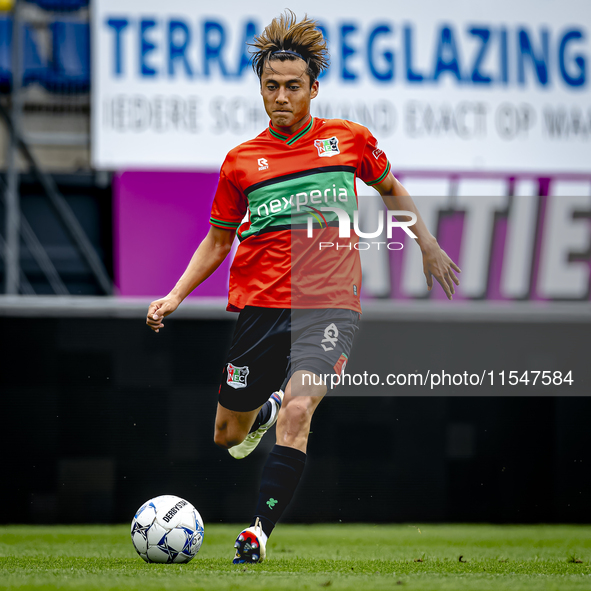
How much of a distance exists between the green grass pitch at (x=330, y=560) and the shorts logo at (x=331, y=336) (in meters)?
0.96

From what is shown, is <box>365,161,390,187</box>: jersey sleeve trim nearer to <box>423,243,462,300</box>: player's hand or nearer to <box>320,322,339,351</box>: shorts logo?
<box>423,243,462,300</box>: player's hand

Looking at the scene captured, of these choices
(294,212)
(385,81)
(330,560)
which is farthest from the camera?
(385,81)

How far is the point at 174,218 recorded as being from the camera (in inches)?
261

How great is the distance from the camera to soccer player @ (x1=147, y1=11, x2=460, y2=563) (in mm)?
4035

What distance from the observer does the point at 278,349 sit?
4.20m

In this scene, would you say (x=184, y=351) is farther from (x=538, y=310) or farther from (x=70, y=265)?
(x=538, y=310)

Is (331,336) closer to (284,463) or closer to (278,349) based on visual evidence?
(278,349)

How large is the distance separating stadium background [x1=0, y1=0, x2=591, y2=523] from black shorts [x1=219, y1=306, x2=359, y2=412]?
2021 millimetres

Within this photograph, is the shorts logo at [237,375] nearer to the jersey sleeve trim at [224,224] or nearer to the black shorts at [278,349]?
the black shorts at [278,349]

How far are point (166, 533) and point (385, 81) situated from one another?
14.8 ft

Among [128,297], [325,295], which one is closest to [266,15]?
[128,297]

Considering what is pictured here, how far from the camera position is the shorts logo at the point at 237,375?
427 centimetres

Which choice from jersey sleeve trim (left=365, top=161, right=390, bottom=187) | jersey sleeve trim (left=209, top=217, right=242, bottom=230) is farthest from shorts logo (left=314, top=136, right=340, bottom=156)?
jersey sleeve trim (left=209, top=217, right=242, bottom=230)

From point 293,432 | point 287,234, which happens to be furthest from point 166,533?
point 287,234
